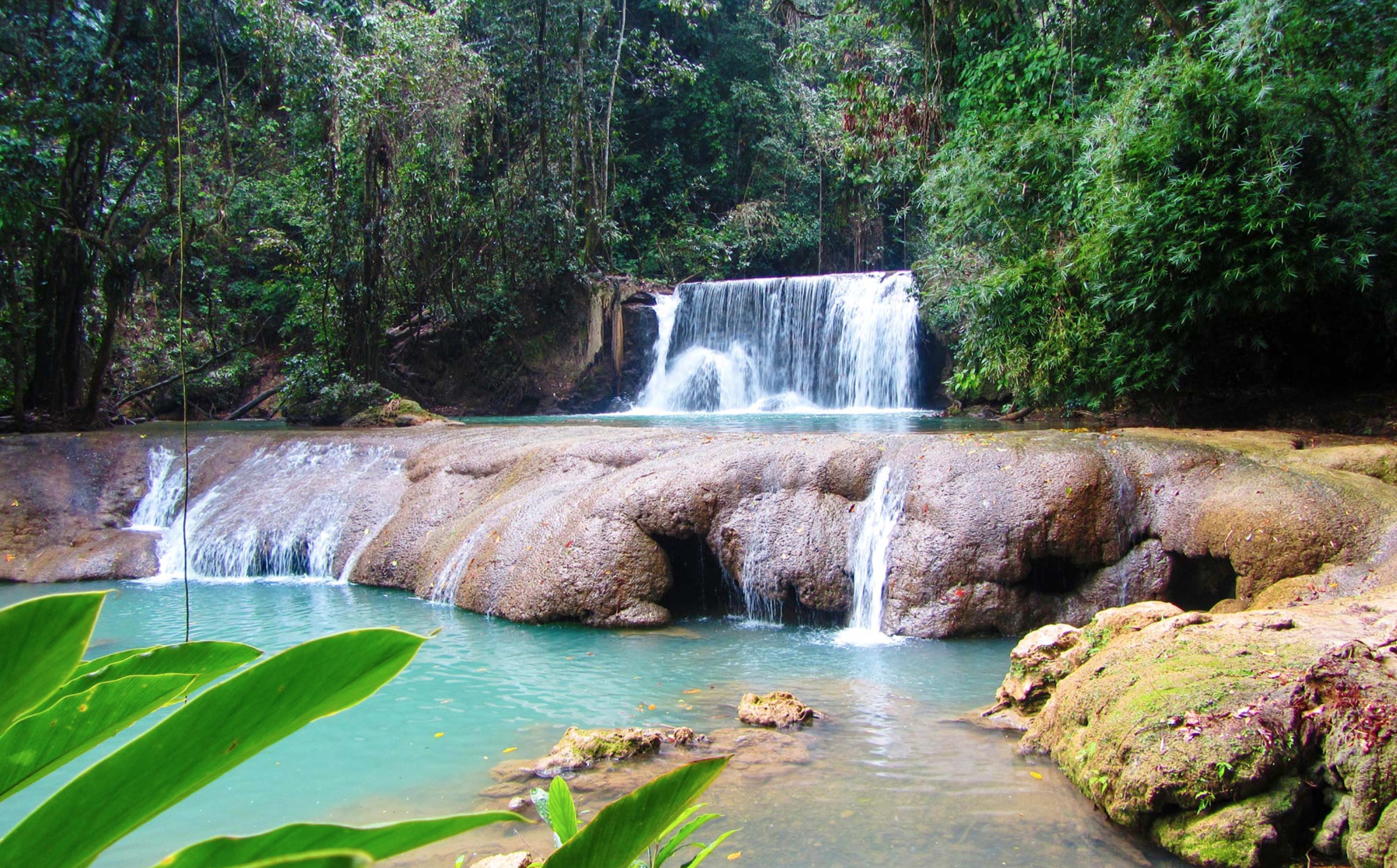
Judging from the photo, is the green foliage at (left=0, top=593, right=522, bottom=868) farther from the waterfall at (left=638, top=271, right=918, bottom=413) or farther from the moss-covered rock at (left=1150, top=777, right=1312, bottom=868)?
the waterfall at (left=638, top=271, right=918, bottom=413)

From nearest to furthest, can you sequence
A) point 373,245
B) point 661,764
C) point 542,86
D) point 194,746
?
1. point 194,746
2. point 661,764
3. point 373,245
4. point 542,86

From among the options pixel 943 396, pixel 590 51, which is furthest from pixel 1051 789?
pixel 590 51

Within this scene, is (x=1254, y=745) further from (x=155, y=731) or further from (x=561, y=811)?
(x=155, y=731)

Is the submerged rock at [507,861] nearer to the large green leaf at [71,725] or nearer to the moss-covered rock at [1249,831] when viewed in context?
the moss-covered rock at [1249,831]

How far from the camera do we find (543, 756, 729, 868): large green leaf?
2.24 feet

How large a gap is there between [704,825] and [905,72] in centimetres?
1248

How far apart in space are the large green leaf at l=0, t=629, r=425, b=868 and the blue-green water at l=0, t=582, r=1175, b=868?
5.54ft

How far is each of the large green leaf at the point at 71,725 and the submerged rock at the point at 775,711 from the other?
14.3 feet

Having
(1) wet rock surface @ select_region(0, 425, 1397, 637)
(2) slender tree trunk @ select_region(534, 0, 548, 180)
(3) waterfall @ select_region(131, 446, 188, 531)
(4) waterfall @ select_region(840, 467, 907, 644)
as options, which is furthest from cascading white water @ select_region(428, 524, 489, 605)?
(2) slender tree trunk @ select_region(534, 0, 548, 180)

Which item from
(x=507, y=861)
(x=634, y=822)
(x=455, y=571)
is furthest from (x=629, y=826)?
(x=455, y=571)

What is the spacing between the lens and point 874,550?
723 centimetres

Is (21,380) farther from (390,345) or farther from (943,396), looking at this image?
(943,396)

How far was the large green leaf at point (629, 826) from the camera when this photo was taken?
68cm

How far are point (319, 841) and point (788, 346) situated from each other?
1732 centimetres
